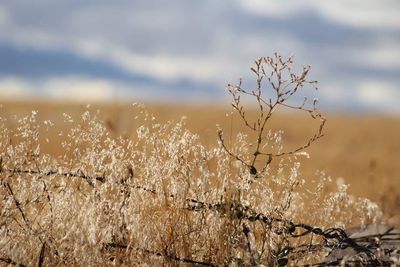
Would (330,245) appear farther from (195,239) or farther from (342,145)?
(342,145)

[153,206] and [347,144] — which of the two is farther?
[347,144]

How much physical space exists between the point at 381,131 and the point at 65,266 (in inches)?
1160

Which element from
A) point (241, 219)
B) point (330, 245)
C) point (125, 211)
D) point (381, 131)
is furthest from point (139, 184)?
point (381, 131)

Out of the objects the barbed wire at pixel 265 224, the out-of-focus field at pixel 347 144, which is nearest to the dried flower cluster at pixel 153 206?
the barbed wire at pixel 265 224

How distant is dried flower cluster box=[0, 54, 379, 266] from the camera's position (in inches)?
145

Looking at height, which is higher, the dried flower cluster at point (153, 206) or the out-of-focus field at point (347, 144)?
the out-of-focus field at point (347, 144)

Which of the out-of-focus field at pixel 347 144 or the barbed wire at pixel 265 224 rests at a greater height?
the out-of-focus field at pixel 347 144

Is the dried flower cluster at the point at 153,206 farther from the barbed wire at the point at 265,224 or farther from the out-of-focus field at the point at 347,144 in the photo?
the out-of-focus field at the point at 347,144

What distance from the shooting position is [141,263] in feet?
12.2

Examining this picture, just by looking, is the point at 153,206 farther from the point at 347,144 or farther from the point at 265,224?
the point at 347,144

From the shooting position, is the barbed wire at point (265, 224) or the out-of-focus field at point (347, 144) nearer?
the barbed wire at point (265, 224)

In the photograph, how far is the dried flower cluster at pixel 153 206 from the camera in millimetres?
3680

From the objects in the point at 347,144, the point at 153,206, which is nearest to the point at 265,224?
the point at 153,206

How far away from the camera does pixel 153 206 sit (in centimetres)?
387
